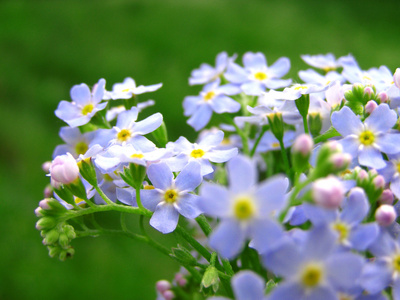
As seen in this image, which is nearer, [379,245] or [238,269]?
[379,245]

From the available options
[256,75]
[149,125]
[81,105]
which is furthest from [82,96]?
[256,75]

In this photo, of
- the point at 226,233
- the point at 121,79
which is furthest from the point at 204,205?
the point at 121,79

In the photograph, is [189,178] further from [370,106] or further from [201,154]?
[370,106]

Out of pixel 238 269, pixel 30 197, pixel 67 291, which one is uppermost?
pixel 238 269

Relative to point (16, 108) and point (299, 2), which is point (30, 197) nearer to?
point (16, 108)

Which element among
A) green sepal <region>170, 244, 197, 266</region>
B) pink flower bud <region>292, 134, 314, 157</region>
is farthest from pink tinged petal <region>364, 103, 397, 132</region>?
green sepal <region>170, 244, 197, 266</region>

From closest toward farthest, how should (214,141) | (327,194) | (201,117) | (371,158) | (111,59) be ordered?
(327,194), (371,158), (214,141), (201,117), (111,59)
